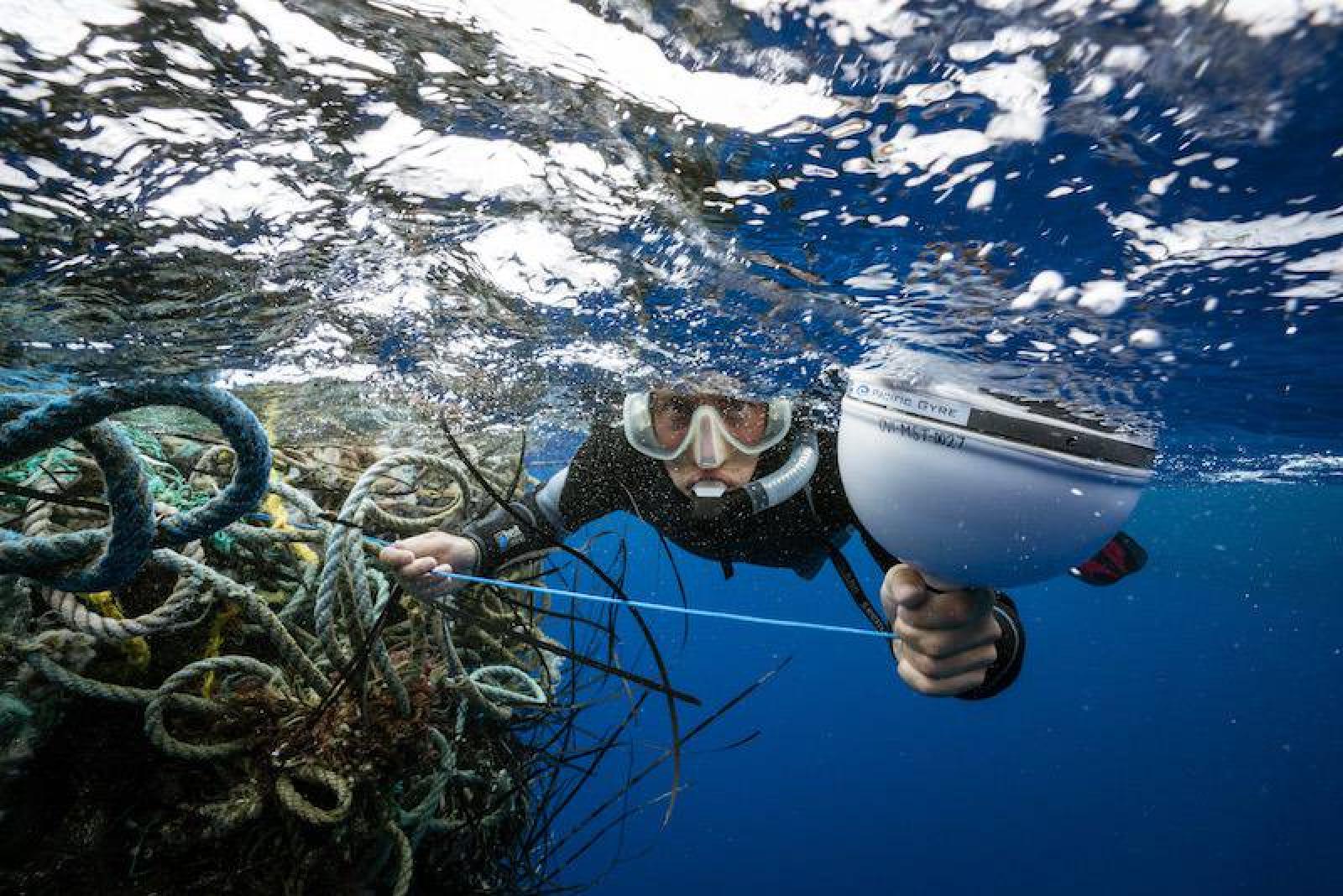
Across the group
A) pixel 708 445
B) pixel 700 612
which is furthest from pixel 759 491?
pixel 700 612

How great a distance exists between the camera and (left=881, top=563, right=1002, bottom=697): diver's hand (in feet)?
6.49

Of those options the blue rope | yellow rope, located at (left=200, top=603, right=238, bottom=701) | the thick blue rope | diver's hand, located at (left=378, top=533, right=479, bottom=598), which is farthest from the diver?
the thick blue rope

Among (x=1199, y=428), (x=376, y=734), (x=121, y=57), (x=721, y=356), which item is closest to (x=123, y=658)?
(x=376, y=734)

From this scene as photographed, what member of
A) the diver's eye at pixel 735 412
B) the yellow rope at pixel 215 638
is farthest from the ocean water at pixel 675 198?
the yellow rope at pixel 215 638

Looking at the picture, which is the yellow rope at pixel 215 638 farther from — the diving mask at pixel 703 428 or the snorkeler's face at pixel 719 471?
the snorkeler's face at pixel 719 471

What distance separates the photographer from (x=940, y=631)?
2.02m

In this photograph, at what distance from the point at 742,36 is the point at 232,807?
11.2ft

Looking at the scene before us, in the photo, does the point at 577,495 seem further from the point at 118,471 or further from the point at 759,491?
the point at 118,471

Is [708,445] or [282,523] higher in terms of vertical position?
[708,445]

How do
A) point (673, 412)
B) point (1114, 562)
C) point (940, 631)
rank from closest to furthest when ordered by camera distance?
point (940, 631), point (1114, 562), point (673, 412)

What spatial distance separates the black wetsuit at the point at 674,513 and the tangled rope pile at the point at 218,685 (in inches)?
43.7

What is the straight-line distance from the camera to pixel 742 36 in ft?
7.18

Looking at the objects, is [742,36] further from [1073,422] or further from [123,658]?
[123,658]

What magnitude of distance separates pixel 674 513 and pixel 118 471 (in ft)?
12.2
